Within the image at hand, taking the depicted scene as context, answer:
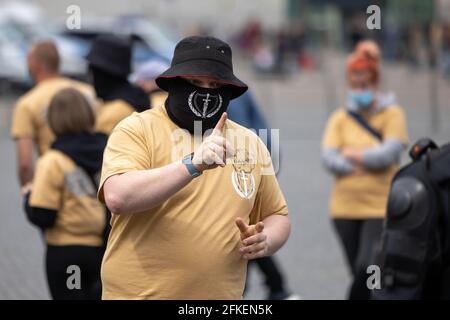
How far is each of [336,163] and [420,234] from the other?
9.41 feet

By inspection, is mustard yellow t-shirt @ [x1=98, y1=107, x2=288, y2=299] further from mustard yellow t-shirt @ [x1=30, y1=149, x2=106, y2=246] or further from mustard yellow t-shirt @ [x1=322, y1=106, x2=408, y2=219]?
mustard yellow t-shirt @ [x1=322, y1=106, x2=408, y2=219]

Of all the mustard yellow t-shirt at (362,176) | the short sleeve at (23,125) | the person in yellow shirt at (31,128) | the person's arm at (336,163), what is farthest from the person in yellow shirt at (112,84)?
the mustard yellow t-shirt at (362,176)

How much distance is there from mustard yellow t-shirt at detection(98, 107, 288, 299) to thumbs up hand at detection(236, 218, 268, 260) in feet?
0.22

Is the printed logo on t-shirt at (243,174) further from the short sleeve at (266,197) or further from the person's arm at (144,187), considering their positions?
the person's arm at (144,187)

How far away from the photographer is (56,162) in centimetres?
533

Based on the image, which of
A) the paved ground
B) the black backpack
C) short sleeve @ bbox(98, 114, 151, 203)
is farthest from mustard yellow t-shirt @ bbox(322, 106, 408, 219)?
short sleeve @ bbox(98, 114, 151, 203)

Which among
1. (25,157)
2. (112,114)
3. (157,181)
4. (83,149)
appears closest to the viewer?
(157,181)

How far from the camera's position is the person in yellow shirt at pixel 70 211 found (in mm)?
5277

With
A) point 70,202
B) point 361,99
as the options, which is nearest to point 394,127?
point 361,99

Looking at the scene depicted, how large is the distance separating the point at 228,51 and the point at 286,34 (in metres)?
33.4

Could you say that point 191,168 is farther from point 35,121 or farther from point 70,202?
point 35,121

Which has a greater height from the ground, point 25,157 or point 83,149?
point 83,149

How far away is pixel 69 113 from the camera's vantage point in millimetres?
5457
